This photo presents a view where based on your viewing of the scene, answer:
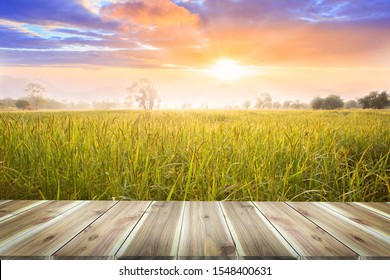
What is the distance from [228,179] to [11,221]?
4.12 ft

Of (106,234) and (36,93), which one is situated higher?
(36,93)

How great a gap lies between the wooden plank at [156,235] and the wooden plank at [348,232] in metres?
0.65

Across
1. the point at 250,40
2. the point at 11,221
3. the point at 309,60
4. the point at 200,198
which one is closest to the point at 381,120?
the point at 309,60

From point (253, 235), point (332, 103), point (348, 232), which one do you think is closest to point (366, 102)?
point (332, 103)

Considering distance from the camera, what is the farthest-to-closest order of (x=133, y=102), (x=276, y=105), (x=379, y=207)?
(x=276, y=105) → (x=133, y=102) → (x=379, y=207)

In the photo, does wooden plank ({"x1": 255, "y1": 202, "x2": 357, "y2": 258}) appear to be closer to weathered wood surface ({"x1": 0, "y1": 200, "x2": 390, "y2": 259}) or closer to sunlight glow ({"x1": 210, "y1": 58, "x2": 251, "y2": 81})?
weathered wood surface ({"x1": 0, "y1": 200, "x2": 390, "y2": 259})

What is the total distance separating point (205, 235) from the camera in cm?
126

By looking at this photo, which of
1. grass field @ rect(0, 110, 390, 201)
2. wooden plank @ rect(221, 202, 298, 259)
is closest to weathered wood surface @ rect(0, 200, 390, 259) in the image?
wooden plank @ rect(221, 202, 298, 259)

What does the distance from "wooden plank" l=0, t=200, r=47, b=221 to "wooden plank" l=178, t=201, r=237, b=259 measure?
814 mm

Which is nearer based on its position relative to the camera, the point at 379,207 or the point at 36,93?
the point at 379,207

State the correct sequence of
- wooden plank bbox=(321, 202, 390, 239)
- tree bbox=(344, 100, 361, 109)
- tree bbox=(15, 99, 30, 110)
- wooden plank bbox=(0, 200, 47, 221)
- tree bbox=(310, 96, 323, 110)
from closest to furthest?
wooden plank bbox=(321, 202, 390, 239) < wooden plank bbox=(0, 200, 47, 221) < tree bbox=(15, 99, 30, 110) < tree bbox=(344, 100, 361, 109) < tree bbox=(310, 96, 323, 110)

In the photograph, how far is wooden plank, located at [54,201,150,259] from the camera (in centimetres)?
112

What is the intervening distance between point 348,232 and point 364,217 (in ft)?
0.89

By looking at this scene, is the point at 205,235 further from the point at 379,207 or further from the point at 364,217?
the point at 379,207
